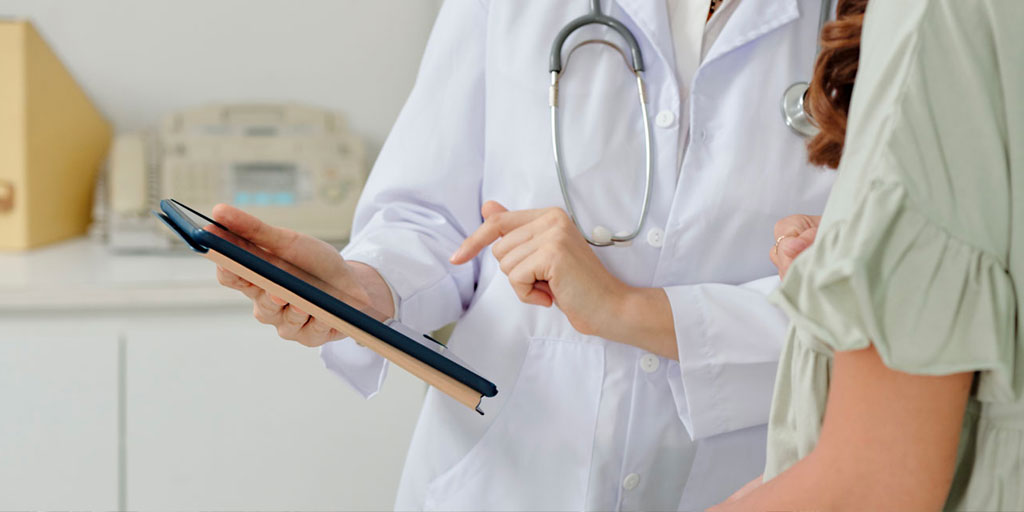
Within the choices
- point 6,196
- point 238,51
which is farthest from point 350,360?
point 238,51

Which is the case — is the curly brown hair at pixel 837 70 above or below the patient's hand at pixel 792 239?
above

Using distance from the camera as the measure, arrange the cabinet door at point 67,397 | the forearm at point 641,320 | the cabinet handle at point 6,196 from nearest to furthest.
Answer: the forearm at point 641,320, the cabinet door at point 67,397, the cabinet handle at point 6,196

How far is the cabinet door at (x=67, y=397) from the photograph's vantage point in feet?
4.29

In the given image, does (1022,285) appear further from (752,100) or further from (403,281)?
(403,281)

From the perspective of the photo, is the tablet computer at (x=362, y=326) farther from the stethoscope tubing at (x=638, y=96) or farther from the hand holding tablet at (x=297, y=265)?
the stethoscope tubing at (x=638, y=96)

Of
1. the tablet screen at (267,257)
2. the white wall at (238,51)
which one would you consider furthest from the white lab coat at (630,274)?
the white wall at (238,51)

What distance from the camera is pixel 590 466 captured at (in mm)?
849

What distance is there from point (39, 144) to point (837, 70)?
1670mm

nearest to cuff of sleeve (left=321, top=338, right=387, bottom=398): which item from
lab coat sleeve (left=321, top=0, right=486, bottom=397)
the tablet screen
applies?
lab coat sleeve (left=321, top=0, right=486, bottom=397)

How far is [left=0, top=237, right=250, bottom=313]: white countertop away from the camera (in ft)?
4.40

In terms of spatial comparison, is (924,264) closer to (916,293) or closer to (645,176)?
(916,293)

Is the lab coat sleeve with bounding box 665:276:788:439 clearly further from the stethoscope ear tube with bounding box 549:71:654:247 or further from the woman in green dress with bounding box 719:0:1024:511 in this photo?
the woman in green dress with bounding box 719:0:1024:511

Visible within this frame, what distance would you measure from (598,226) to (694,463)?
0.88 ft

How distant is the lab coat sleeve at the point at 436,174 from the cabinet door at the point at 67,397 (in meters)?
0.68
